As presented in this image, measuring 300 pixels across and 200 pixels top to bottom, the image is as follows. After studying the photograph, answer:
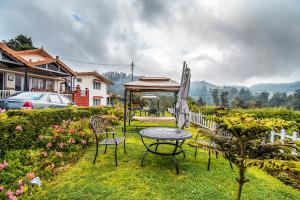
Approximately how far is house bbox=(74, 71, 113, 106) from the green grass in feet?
70.6

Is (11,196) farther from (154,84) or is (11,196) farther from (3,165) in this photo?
(154,84)

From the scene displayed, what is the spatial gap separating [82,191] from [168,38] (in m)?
13.8

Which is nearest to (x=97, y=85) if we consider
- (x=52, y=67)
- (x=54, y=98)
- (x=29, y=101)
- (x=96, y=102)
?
(x=96, y=102)

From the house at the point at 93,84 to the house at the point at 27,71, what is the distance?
209 inches

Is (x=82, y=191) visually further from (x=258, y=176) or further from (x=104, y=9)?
(x=104, y=9)

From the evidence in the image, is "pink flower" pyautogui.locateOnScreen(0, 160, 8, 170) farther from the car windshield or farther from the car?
the car windshield

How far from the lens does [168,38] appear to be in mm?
14609

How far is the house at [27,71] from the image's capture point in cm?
1129

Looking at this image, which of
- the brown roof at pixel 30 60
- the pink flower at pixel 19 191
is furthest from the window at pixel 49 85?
the pink flower at pixel 19 191

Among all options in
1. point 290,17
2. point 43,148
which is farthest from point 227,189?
point 290,17

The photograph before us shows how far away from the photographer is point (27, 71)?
14.4 m

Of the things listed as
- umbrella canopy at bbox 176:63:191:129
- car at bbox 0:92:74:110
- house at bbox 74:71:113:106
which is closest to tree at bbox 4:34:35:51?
house at bbox 74:71:113:106

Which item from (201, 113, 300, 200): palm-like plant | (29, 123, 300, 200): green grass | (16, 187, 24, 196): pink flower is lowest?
(29, 123, 300, 200): green grass

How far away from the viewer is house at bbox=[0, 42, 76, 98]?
1129 cm
